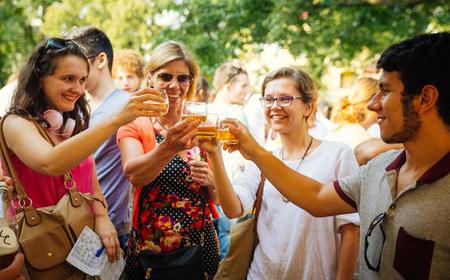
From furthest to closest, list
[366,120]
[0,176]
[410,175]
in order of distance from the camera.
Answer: [366,120] → [0,176] → [410,175]

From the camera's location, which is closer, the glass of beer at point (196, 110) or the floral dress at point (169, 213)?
the glass of beer at point (196, 110)

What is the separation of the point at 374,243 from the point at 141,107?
135cm

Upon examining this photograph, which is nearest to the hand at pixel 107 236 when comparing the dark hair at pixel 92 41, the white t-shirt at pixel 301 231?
the white t-shirt at pixel 301 231

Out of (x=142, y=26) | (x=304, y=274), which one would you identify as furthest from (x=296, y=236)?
(x=142, y=26)

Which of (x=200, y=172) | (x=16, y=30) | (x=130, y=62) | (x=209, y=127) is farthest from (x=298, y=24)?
(x=16, y=30)

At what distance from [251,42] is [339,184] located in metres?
8.64

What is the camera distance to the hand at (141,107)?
2305 millimetres

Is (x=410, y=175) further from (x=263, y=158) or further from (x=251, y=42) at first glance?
(x=251, y=42)

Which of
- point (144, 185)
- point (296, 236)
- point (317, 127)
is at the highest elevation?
point (317, 127)

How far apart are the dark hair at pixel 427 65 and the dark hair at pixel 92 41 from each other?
2569 millimetres

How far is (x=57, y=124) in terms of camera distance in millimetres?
2547

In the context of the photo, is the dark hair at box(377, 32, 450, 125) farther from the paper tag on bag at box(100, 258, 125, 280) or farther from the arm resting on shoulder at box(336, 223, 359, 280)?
the paper tag on bag at box(100, 258, 125, 280)

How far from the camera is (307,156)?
296cm

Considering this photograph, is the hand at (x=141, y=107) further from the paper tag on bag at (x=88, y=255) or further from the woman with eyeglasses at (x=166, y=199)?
the paper tag on bag at (x=88, y=255)
